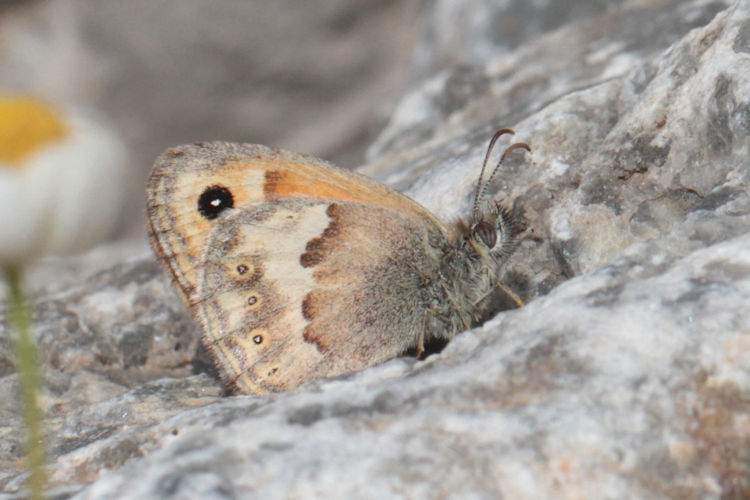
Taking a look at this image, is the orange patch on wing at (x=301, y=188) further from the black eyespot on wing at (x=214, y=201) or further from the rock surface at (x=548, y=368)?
the rock surface at (x=548, y=368)

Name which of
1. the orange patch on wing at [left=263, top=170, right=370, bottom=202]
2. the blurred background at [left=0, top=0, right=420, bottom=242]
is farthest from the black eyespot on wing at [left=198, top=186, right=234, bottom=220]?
the blurred background at [left=0, top=0, right=420, bottom=242]

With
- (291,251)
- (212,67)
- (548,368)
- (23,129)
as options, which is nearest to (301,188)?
(291,251)

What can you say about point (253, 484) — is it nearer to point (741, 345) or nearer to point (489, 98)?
point (741, 345)

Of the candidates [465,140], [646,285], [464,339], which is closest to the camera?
[646,285]

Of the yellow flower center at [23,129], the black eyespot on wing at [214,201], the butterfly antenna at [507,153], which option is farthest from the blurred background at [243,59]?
the yellow flower center at [23,129]

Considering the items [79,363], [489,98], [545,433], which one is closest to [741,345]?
[545,433]

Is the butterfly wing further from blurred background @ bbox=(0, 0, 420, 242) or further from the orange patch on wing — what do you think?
blurred background @ bbox=(0, 0, 420, 242)

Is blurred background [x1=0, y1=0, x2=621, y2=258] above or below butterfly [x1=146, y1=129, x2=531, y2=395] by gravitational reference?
above

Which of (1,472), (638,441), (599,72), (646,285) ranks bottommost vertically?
(638,441)
